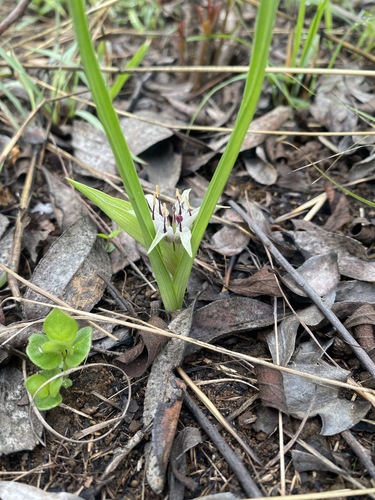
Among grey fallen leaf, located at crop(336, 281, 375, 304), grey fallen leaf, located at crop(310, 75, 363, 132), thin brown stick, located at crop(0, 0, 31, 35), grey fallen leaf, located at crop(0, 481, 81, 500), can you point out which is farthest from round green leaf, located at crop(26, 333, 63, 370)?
grey fallen leaf, located at crop(310, 75, 363, 132)

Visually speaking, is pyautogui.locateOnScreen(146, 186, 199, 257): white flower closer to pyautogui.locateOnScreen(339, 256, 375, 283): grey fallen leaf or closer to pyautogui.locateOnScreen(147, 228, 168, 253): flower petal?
pyautogui.locateOnScreen(147, 228, 168, 253): flower petal

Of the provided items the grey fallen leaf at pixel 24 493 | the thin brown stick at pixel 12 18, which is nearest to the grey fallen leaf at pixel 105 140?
the thin brown stick at pixel 12 18

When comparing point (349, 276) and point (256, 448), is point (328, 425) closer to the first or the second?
point (256, 448)

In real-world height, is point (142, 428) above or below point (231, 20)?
below

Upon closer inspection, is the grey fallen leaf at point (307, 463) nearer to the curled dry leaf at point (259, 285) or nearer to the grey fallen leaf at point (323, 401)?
the grey fallen leaf at point (323, 401)

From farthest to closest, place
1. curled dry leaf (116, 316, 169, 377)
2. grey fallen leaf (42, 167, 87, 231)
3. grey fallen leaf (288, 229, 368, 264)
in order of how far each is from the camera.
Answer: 1. grey fallen leaf (42, 167, 87, 231)
2. grey fallen leaf (288, 229, 368, 264)
3. curled dry leaf (116, 316, 169, 377)

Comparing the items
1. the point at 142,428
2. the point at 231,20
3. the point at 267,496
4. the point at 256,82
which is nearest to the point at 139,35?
the point at 231,20
